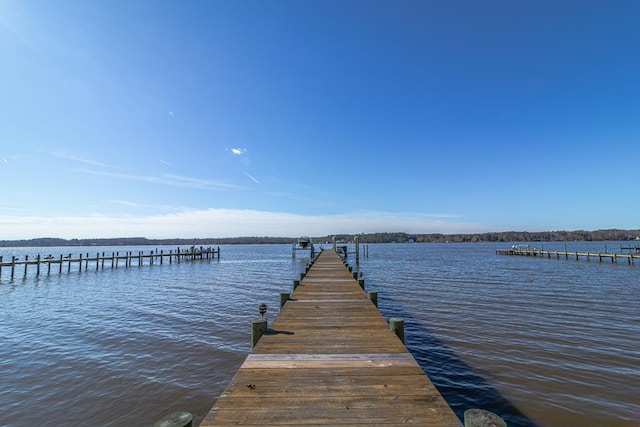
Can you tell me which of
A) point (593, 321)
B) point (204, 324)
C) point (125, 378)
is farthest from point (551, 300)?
point (125, 378)

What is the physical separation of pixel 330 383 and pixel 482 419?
2.14 meters

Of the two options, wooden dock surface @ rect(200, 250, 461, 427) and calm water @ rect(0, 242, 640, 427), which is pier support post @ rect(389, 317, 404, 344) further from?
calm water @ rect(0, 242, 640, 427)

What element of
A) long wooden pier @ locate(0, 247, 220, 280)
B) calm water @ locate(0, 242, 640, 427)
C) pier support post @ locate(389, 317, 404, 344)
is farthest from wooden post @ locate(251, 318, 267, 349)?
long wooden pier @ locate(0, 247, 220, 280)

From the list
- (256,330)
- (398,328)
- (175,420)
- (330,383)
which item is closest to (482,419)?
(330,383)

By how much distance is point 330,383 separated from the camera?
4.43 meters

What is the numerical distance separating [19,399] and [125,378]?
6.52ft

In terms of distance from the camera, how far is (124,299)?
1788 centimetres

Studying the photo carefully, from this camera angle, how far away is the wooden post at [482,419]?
279cm

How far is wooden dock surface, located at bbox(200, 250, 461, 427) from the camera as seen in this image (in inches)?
140

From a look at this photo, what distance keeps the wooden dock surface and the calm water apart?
2211 millimetres

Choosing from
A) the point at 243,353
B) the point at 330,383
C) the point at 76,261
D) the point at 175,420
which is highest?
the point at 175,420

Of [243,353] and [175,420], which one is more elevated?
[175,420]

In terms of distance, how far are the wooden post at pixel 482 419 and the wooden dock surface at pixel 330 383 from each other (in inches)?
21.8

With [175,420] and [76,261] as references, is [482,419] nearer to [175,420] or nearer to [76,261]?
[175,420]
